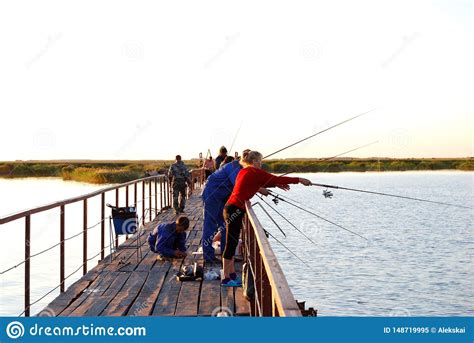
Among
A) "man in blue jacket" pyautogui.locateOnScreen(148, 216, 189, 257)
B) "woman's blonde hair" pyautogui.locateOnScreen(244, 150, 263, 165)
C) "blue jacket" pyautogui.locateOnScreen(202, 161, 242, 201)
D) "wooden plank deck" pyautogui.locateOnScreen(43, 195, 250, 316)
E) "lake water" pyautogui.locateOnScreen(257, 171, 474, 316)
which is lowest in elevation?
"lake water" pyautogui.locateOnScreen(257, 171, 474, 316)

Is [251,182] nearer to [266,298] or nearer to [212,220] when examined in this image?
[212,220]

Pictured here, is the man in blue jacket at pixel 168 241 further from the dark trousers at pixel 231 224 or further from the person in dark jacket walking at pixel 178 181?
the person in dark jacket walking at pixel 178 181

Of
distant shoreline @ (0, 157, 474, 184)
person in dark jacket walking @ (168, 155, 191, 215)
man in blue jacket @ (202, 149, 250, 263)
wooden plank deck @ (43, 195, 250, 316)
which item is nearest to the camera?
wooden plank deck @ (43, 195, 250, 316)

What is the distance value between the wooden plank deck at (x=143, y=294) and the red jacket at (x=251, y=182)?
44.2 inches

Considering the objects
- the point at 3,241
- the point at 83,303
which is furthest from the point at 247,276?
the point at 3,241

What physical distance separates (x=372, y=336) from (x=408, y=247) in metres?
23.0

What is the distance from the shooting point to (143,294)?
358 inches

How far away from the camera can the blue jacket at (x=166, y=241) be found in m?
11.6

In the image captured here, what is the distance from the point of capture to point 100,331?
662 cm

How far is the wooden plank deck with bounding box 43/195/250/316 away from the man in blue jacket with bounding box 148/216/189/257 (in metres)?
0.16

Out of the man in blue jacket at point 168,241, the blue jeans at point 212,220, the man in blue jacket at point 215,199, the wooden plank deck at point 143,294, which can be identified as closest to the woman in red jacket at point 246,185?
the wooden plank deck at point 143,294

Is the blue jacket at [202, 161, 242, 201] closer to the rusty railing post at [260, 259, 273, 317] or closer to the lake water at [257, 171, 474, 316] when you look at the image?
the rusty railing post at [260, 259, 273, 317]

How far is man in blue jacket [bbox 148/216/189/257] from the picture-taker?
11.6 metres

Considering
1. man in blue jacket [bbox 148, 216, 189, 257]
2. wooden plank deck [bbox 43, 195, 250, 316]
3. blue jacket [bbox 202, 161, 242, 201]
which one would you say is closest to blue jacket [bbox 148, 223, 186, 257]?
man in blue jacket [bbox 148, 216, 189, 257]
